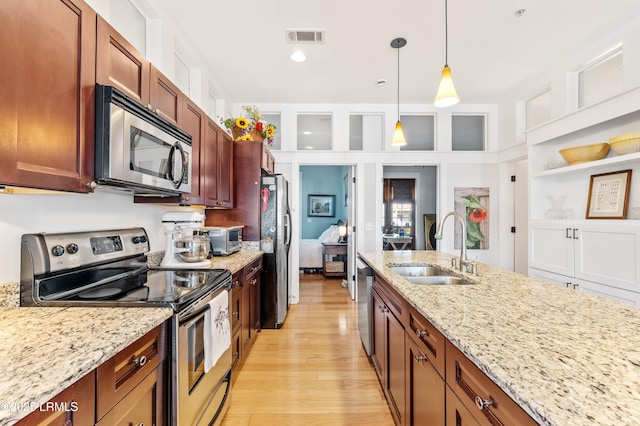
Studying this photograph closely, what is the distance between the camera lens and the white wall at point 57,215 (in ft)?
3.92

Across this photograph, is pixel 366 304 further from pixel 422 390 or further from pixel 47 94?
pixel 47 94

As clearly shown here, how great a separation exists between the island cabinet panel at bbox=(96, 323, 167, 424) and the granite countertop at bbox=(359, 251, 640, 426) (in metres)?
1.05

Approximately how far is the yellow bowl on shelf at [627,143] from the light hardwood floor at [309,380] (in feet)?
8.62

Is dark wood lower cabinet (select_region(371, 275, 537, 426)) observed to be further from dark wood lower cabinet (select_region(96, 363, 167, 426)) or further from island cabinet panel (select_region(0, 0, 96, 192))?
island cabinet panel (select_region(0, 0, 96, 192))

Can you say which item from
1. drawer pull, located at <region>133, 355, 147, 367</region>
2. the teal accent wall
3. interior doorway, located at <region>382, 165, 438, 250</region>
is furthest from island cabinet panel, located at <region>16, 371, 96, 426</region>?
the teal accent wall

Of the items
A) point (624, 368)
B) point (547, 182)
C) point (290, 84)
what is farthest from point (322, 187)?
point (624, 368)

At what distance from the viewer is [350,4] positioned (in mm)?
2209

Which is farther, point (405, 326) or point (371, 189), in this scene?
point (371, 189)

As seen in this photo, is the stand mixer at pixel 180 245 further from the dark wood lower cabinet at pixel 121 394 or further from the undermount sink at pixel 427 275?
the undermount sink at pixel 427 275

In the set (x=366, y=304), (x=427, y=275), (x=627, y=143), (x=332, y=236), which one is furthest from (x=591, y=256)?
(x=332, y=236)

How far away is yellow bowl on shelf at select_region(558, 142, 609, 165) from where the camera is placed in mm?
2477

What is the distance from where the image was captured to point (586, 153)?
2.54 metres

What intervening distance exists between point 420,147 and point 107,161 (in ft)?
13.4

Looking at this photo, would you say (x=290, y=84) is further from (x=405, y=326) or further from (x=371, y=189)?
(x=405, y=326)
